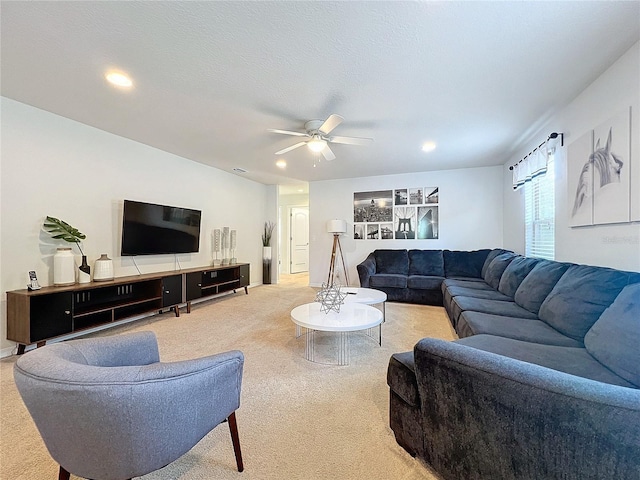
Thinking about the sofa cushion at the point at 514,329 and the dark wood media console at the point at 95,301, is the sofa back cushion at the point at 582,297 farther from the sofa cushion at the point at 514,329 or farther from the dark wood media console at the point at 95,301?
the dark wood media console at the point at 95,301

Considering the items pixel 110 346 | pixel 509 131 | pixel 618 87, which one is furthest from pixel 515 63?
pixel 110 346

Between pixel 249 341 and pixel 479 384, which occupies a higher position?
pixel 479 384

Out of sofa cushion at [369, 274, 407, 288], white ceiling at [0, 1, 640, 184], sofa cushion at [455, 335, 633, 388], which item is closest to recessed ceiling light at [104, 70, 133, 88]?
white ceiling at [0, 1, 640, 184]

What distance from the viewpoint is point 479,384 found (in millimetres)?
935

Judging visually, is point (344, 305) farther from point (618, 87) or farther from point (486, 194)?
point (486, 194)

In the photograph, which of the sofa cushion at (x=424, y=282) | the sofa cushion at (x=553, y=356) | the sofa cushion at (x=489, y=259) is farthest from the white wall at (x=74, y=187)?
the sofa cushion at (x=489, y=259)

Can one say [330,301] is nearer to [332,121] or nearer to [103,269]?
[332,121]

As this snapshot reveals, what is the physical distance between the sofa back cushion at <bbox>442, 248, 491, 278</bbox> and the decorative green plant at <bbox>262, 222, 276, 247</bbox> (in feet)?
13.2

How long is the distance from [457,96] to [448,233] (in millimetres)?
3351

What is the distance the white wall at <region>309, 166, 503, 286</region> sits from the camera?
5160 millimetres

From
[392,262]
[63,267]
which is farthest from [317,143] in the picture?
[63,267]

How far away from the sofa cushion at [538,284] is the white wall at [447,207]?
→ 2.72m

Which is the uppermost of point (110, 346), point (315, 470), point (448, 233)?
point (448, 233)

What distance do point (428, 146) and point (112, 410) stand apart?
14.0 ft
